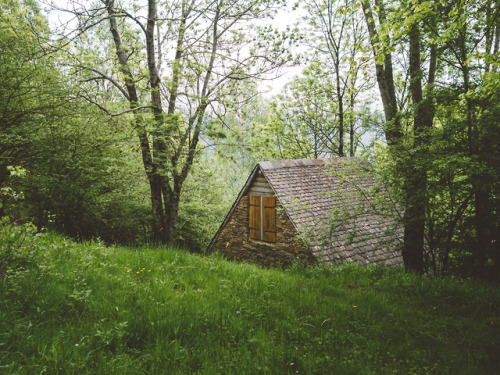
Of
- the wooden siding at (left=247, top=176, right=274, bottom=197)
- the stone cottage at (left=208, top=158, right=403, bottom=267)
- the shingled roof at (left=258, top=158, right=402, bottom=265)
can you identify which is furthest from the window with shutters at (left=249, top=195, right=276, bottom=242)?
the shingled roof at (left=258, top=158, right=402, bottom=265)

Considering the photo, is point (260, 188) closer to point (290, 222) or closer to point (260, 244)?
point (290, 222)

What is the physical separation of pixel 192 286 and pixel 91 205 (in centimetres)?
757

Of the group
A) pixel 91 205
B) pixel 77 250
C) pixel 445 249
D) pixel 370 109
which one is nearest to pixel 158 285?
pixel 77 250

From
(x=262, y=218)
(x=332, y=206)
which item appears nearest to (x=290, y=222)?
(x=262, y=218)

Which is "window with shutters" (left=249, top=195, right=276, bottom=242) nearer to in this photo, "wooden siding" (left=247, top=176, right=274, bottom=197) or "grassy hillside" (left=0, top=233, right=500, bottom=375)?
"wooden siding" (left=247, top=176, right=274, bottom=197)

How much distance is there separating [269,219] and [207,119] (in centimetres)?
473

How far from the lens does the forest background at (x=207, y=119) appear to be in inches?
183

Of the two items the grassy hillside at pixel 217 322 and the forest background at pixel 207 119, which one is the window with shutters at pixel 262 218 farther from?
the grassy hillside at pixel 217 322

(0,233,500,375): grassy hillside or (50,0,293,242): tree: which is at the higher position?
(50,0,293,242): tree

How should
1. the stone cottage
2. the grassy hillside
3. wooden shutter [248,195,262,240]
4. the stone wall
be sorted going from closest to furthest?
1. the grassy hillside
2. the stone cottage
3. the stone wall
4. wooden shutter [248,195,262,240]

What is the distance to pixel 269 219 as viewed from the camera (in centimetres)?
1109

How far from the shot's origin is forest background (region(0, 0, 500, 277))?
464cm

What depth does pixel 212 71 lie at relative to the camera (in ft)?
28.6

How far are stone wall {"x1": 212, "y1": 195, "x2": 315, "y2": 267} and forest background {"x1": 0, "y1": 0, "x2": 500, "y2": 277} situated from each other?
2.17 m
